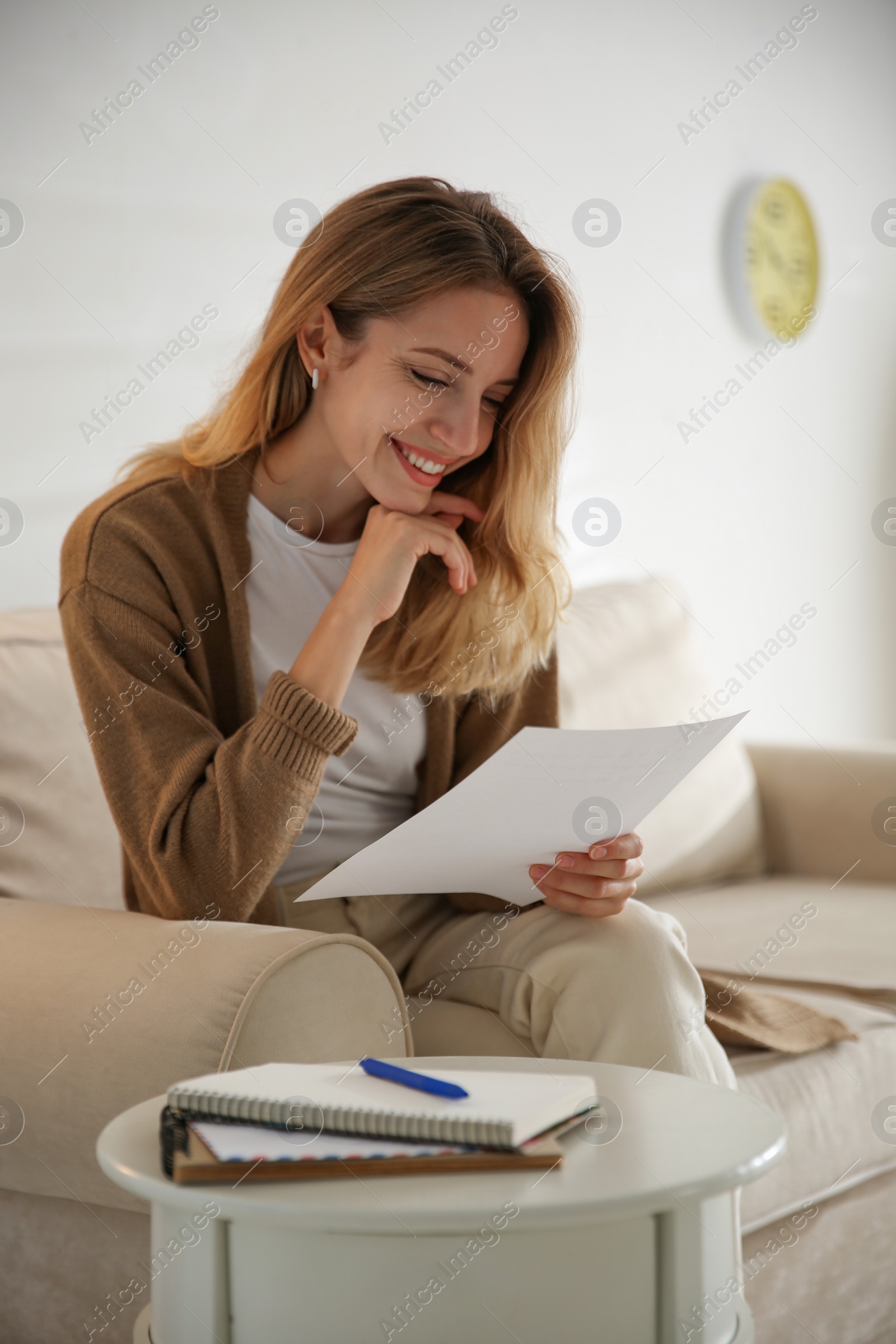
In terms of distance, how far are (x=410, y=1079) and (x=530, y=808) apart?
0.31 m

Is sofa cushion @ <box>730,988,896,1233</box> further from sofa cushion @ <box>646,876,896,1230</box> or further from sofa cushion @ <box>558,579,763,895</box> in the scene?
sofa cushion @ <box>558,579,763,895</box>

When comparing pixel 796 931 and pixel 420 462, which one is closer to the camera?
pixel 420 462

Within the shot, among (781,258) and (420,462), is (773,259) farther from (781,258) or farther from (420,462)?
(420,462)

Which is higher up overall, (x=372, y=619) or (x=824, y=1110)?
(x=372, y=619)

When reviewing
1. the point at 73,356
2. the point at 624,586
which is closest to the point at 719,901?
the point at 624,586

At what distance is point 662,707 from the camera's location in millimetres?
1916

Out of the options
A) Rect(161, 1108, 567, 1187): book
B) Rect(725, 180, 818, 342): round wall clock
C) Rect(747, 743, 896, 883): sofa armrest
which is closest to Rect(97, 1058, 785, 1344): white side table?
Rect(161, 1108, 567, 1187): book

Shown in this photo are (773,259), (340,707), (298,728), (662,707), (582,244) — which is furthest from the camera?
(773,259)

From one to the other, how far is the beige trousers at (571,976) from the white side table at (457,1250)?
273 millimetres

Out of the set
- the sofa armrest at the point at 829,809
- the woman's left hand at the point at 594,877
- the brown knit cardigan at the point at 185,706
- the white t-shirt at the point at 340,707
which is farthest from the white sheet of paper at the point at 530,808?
the sofa armrest at the point at 829,809

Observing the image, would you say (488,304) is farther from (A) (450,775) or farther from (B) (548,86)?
(B) (548,86)

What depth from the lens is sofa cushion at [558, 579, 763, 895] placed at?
1825 mm

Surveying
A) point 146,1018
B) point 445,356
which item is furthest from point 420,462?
point 146,1018

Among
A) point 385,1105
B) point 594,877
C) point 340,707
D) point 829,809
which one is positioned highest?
point 340,707
